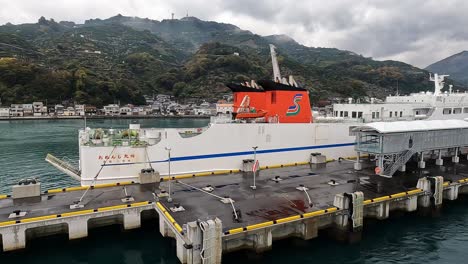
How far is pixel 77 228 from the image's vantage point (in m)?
12.8

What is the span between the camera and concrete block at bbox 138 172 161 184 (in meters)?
17.5

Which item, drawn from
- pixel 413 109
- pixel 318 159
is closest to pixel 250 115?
pixel 318 159

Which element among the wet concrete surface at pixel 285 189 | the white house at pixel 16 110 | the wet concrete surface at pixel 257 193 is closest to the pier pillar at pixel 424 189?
the wet concrete surface at pixel 285 189

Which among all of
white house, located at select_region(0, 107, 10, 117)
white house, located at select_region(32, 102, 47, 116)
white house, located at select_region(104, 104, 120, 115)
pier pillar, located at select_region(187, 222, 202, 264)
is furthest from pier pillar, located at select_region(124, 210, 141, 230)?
white house, located at select_region(0, 107, 10, 117)

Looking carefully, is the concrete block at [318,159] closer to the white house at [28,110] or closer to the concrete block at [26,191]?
the concrete block at [26,191]

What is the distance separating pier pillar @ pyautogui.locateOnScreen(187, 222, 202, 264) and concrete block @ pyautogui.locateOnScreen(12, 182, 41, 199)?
9678mm

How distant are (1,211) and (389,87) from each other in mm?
203747

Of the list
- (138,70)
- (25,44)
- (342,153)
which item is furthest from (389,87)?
(25,44)

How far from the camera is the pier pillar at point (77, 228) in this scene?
41.6ft

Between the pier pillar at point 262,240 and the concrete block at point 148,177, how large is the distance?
8541 mm

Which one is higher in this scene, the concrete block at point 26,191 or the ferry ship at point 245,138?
the ferry ship at point 245,138

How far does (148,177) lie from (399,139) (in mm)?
17239

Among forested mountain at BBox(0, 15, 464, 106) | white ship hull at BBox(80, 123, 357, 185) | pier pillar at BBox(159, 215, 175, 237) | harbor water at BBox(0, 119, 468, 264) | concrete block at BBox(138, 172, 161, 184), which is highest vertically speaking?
forested mountain at BBox(0, 15, 464, 106)

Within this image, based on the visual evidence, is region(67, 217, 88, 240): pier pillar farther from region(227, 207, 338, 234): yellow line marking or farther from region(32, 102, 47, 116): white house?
region(32, 102, 47, 116): white house
